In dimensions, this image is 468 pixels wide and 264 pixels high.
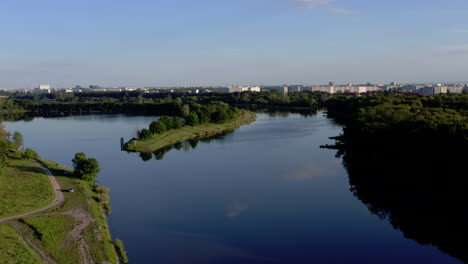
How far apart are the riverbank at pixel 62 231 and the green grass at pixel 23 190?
10 cm

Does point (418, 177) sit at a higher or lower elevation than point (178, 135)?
lower

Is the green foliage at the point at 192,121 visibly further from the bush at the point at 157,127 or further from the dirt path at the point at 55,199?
the dirt path at the point at 55,199

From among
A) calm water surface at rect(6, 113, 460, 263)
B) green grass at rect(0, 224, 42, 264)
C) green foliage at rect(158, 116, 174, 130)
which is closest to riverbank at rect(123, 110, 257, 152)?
green foliage at rect(158, 116, 174, 130)

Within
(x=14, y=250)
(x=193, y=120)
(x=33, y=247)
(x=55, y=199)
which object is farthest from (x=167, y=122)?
(x=14, y=250)

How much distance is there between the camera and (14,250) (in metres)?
14.2

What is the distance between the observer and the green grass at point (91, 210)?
49.1 ft

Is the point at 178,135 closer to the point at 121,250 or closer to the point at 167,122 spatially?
the point at 167,122

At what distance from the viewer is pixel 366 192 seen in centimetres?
2411

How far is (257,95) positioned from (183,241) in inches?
3844

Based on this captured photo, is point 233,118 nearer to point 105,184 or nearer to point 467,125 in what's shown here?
point 105,184

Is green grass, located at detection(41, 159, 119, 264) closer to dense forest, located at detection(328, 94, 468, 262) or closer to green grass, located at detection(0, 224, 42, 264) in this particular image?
green grass, located at detection(0, 224, 42, 264)

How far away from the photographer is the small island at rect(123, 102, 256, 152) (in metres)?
39.5

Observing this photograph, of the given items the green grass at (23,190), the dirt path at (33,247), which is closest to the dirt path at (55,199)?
the green grass at (23,190)

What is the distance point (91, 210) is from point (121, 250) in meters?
4.51
